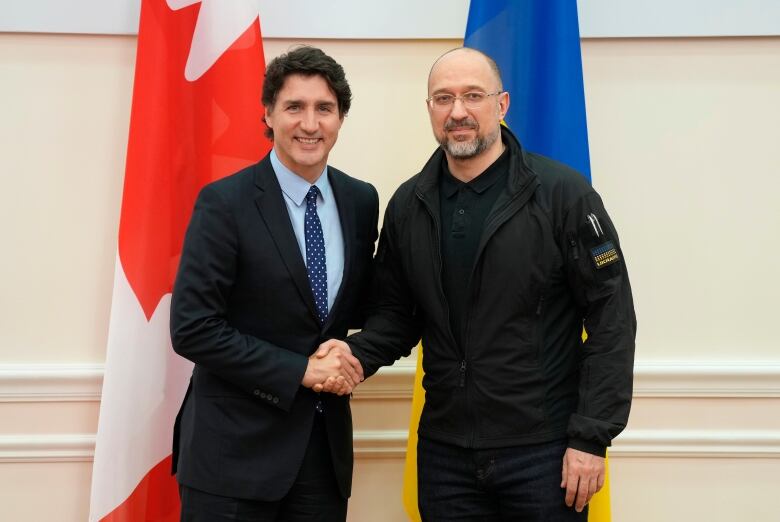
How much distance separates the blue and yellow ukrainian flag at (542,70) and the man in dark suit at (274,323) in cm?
56

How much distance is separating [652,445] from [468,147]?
1.27 metres

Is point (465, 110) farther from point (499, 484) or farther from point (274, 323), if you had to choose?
A: point (499, 484)

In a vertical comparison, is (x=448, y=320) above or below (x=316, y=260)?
below

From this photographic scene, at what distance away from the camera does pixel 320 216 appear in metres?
1.88

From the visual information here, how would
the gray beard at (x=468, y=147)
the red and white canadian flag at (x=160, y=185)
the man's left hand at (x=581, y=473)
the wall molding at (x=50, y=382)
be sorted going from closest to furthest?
the man's left hand at (x=581, y=473) → the gray beard at (x=468, y=147) → the red and white canadian flag at (x=160, y=185) → the wall molding at (x=50, y=382)

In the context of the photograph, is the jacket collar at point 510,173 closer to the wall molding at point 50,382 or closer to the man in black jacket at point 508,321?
the man in black jacket at point 508,321

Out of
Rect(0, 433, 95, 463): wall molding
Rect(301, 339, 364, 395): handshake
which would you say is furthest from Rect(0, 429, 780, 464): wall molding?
Rect(301, 339, 364, 395): handshake

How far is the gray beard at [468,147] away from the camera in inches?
70.1

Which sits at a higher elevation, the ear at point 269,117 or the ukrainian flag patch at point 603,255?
the ear at point 269,117

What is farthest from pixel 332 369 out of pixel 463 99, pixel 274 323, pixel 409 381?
pixel 409 381

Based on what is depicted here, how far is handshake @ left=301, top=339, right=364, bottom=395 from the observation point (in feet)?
5.74

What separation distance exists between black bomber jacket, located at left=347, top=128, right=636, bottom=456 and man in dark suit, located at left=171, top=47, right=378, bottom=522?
0.23m

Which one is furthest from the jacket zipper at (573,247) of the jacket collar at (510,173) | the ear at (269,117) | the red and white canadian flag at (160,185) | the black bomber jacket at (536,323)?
the red and white canadian flag at (160,185)

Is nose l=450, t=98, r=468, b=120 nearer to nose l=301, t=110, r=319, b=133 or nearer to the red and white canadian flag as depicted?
nose l=301, t=110, r=319, b=133
